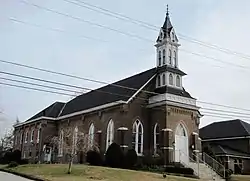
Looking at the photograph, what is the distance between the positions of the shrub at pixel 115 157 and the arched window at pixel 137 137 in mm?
3485

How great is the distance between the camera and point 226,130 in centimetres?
5544

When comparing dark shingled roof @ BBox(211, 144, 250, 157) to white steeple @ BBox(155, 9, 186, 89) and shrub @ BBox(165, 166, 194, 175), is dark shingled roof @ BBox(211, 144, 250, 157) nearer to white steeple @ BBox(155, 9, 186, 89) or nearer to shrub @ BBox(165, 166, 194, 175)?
white steeple @ BBox(155, 9, 186, 89)

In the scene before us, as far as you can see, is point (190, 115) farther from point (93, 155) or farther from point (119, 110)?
point (93, 155)

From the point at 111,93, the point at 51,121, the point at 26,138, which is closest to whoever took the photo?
the point at 111,93

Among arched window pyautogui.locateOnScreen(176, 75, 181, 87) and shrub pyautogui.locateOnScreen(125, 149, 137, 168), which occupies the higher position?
arched window pyautogui.locateOnScreen(176, 75, 181, 87)

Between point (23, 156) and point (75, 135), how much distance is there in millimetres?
25691

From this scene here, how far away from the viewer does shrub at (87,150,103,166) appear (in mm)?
38547

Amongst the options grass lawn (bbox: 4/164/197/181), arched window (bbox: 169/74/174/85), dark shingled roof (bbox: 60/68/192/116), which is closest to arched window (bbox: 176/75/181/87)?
dark shingled roof (bbox: 60/68/192/116)

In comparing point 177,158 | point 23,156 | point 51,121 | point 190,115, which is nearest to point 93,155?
point 177,158

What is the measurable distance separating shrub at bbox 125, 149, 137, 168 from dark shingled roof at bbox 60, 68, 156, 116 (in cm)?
627

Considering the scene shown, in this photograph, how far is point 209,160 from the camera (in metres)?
41.9

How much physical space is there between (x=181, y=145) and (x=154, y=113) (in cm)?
444

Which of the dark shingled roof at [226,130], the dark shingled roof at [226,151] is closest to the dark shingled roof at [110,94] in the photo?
the dark shingled roof at [226,151]

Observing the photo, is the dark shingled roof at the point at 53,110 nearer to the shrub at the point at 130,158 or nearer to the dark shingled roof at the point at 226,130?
the shrub at the point at 130,158
